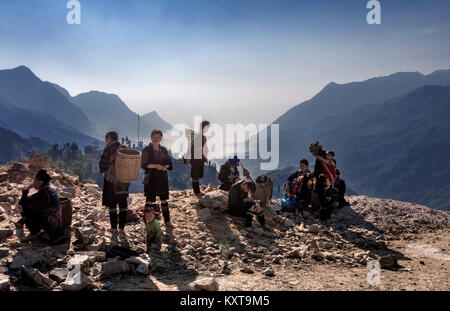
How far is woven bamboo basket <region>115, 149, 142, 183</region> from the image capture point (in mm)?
5586

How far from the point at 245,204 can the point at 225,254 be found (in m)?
1.98

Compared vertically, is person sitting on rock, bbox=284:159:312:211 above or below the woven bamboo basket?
below

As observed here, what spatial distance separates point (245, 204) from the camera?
7.62 metres

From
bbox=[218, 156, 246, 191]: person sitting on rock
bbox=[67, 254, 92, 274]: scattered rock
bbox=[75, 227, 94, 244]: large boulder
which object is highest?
bbox=[218, 156, 246, 191]: person sitting on rock

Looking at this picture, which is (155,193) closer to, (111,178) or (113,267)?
(111,178)

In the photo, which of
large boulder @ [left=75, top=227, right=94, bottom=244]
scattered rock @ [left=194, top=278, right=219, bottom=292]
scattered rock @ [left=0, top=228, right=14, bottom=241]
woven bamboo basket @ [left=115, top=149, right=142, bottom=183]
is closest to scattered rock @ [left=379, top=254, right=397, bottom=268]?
scattered rock @ [left=194, top=278, right=219, bottom=292]

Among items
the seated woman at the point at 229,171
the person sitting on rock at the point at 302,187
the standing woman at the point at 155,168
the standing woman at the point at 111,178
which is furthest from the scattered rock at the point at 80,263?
the person sitting on rock at the point at 302,187

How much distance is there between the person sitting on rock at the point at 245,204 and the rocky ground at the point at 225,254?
0.64 feet

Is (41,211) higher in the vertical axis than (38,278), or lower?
higher

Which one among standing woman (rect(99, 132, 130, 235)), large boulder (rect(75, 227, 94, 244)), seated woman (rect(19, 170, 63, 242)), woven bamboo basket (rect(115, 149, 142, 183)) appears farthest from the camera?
standing woman (rect(99, 132, 130, 235))

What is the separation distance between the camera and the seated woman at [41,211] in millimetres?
5305

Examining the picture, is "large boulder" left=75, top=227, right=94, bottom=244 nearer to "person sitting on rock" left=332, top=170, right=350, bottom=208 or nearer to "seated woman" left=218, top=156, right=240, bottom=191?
"seated woman" left=218, top=156, right=240, bottom=191

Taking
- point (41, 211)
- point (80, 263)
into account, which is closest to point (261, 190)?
point (80, 263)
